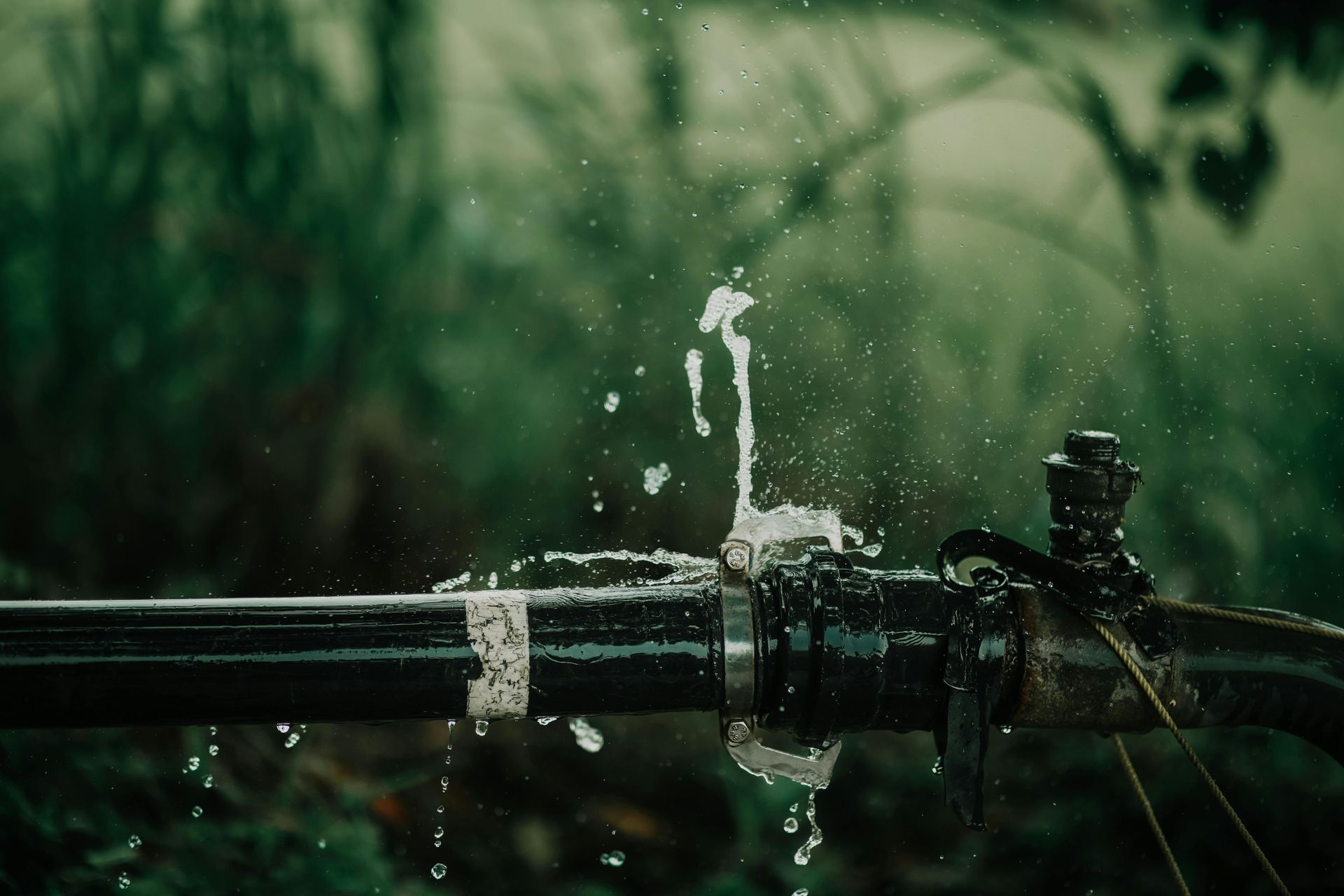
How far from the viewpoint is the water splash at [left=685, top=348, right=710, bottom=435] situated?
10.1ft

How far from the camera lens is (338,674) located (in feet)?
3.89

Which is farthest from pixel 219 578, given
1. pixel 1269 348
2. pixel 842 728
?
pixel 1269 348

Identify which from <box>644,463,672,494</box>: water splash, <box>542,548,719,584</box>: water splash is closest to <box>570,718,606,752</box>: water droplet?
<box>542,548,719,584</box>: water splash

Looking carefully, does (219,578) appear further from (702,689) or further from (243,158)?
(702,689)

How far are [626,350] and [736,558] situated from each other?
1.80 metres

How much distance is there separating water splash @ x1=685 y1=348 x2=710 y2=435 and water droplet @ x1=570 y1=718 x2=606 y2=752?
911 mm

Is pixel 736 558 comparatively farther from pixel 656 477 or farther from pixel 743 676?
pixel 656 477

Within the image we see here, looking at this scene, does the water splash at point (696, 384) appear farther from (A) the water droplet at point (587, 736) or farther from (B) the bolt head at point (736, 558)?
(B) the bolt head at point (736, 558)

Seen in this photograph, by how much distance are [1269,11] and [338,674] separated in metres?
Result: 3.32

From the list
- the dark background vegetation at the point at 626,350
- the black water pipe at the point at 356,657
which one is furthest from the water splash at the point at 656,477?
the black water pipe at the point at 356,657

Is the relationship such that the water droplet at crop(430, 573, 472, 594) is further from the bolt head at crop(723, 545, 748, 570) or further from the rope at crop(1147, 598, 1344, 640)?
the rope at crop(1147, 598, 1344, 640)

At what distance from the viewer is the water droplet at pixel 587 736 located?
298cm

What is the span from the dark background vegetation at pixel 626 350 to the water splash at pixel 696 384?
1.6 inches

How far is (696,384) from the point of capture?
308 cm
